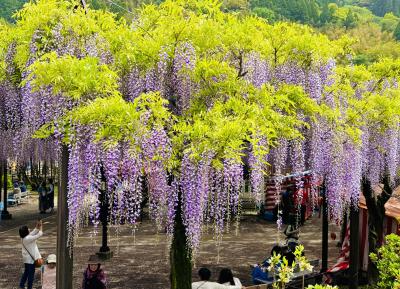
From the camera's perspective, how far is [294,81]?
31.8 ft

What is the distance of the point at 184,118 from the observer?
8266 mm

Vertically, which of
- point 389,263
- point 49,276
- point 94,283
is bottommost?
point 94,283

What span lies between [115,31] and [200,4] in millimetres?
1582

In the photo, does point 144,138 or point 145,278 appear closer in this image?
point 144,138

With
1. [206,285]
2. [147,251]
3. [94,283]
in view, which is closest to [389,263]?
[206,285]

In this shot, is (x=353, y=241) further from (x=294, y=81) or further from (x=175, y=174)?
(x=175, y=174)

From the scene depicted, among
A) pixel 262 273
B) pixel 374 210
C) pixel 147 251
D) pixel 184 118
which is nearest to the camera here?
pixel 184 118

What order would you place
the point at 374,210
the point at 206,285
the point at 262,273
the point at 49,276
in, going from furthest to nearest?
the point at 374,210
the point at 262,273
the point at 49,276
the point at 206,285

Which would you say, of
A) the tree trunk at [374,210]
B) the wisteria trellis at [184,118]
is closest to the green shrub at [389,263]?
the wisteria trellis at [184,118]

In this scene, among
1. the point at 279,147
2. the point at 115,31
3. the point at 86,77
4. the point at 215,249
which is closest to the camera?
the point at 86,77

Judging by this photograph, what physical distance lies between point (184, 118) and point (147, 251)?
9250 millimetres

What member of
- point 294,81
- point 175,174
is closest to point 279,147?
point 294,81

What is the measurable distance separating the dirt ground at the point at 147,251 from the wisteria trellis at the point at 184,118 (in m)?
3.39

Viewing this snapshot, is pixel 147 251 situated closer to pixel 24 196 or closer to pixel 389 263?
pixel 389 263
